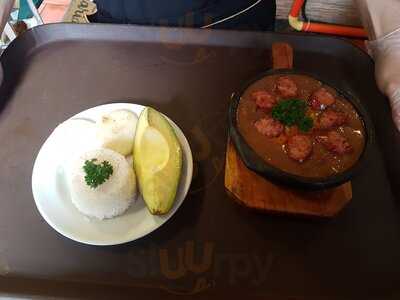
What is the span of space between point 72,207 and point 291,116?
1.69 ft

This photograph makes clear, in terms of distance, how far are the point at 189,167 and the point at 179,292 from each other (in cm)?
27

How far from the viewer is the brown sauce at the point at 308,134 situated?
703 mm

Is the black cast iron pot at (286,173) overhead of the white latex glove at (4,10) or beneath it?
beneath

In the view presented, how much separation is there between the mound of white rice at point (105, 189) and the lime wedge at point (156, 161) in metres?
0.03

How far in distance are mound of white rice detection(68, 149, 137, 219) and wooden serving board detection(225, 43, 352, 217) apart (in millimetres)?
224

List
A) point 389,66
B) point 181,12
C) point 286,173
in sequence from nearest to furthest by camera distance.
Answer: point 286,173 < point 389,66 < point 181,12

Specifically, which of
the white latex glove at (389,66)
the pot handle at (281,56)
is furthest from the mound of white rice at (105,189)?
the white latex glove at (389,66)

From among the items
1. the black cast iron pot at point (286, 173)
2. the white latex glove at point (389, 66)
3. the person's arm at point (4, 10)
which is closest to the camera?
the black cast iron pot at point (286, 173)

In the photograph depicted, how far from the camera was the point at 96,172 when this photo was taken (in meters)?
0.75

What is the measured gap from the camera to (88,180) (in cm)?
75

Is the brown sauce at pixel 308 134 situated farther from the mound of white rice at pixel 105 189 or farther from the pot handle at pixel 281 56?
the mound of white rice at pixel 105 189

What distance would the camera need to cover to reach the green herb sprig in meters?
0.75

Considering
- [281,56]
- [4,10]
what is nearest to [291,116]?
[281,56]

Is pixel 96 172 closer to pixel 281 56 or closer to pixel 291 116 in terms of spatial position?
pixel 291 116
